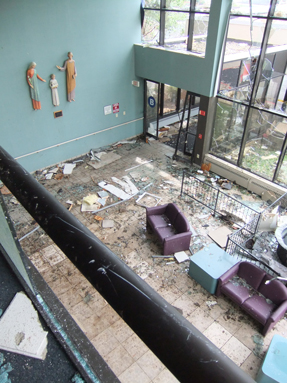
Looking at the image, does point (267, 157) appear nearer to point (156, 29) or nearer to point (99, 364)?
point (156, 29)

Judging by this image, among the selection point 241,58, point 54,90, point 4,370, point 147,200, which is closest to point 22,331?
point 4,370

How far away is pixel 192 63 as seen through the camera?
33.2ft

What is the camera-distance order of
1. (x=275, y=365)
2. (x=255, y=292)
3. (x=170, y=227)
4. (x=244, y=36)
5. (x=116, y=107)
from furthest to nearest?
(x=116, y=107) < (x=244, y=36) < (x=170, y=227) < (x=255, y=292) < (x=275, y=365)

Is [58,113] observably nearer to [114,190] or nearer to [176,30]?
[114,190]

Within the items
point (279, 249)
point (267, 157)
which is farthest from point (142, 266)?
point (267, 157)

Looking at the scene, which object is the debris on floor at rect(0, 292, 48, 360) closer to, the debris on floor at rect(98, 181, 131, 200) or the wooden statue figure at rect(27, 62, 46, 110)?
the debris on floor at rect(98, 181, 131, 200)

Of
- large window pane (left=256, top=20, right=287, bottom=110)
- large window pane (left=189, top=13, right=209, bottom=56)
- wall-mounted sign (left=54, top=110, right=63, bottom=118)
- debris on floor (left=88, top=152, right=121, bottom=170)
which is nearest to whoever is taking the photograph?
large window pane (left=256, top=20, right=287, bottom=110)

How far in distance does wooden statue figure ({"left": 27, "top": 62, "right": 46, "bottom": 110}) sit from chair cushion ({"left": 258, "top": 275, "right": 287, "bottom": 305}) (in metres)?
8.76

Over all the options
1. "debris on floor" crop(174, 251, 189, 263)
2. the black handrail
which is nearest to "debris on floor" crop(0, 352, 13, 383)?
the black handrail

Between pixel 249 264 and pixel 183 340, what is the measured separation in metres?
6.45

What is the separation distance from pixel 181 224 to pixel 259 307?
8.80 feet

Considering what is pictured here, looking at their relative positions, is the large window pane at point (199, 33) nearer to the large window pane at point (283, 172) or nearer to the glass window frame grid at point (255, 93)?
the glass window frame grid at point (255, 93)

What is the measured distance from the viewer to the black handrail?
21.5 inches

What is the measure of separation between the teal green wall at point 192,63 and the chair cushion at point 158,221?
4.74m
